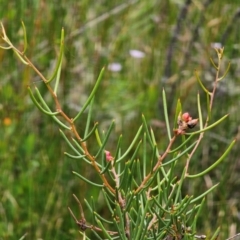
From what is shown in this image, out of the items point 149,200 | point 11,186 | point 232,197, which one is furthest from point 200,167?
point 149,200

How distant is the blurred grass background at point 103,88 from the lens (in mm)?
1864

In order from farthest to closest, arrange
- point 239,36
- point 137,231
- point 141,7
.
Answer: point 141,7
point 239,36
point 137,231

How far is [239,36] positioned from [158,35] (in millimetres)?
331

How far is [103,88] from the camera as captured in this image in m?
2.22

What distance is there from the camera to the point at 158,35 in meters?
2.47

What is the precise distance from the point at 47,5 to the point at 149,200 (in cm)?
157

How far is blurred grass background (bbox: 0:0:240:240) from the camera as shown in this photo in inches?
73.4

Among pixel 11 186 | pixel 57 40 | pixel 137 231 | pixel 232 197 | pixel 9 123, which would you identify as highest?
pixel 137 231

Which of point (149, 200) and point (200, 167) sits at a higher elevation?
point (149, 200)

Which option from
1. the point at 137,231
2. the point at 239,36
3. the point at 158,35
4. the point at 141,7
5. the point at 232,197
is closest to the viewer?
the point at 137,231

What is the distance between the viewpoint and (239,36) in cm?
229

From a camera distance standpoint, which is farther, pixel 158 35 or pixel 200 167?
pixel 158 35

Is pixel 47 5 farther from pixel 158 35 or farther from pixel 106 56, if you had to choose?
pixel 158 35

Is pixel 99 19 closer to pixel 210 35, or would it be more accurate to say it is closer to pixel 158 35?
pixel 158 35
